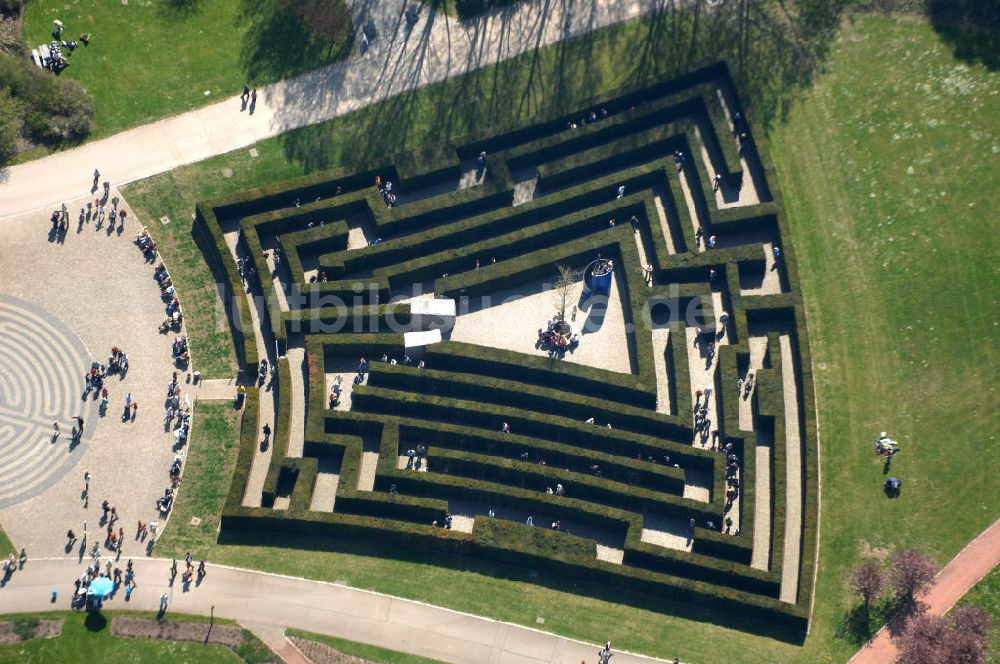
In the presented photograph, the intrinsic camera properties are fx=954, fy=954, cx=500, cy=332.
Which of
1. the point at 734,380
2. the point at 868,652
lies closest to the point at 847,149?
the point at 734,380

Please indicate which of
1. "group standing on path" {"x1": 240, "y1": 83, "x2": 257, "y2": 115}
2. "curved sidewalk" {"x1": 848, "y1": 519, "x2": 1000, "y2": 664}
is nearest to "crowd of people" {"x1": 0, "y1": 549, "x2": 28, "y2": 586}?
"group standing on path" {"x1": 240, "y1": 83, "x2": 257, "y2": 115}

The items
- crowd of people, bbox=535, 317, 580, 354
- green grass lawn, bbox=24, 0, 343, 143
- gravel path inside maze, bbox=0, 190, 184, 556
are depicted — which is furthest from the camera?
green grass lawn, bbox=24, 0, 343, 143

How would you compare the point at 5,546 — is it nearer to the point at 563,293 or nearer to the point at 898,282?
the point at 563,293

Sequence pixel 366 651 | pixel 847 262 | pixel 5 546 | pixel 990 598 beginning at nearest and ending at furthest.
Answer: pixel 366 651, pixel 990 598, pixel 5 546, pixel 847 262

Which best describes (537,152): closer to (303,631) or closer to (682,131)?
(682,131)

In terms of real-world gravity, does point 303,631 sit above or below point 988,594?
below

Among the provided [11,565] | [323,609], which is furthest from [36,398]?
[323,609]

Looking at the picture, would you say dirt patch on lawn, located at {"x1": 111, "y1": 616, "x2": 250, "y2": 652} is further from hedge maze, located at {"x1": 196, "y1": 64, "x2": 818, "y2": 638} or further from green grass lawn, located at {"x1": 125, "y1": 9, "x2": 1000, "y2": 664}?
hedge maze, located at {"x1": 196, "y1": 64, "x2": 818, "y2": 638}
